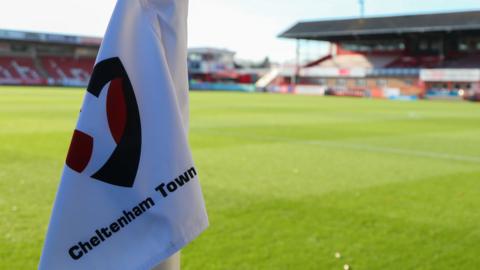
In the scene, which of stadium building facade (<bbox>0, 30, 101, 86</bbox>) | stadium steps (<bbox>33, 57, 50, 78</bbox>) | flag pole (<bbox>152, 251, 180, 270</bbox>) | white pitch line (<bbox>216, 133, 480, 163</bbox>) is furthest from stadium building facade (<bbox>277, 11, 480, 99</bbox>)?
flag pole (<bbox>152, 251, 180, 270</bbox>)

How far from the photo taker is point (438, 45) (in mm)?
55031

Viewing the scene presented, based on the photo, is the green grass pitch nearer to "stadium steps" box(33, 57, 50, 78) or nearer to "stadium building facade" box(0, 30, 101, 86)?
"stadium building facade" box(0, 30, 101, 86)

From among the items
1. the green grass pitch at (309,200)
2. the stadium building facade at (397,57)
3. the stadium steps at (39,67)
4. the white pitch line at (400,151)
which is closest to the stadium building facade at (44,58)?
the stadium steps at (39,67)

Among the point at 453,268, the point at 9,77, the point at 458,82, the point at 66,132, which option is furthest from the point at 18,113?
the point at 9,77

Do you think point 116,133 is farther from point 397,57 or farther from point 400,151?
point 397,57

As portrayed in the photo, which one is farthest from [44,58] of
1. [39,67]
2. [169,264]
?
[169,264]

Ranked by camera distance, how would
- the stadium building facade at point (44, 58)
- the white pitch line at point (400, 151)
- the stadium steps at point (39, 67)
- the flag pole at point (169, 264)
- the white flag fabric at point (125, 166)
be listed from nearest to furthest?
the white flag fabric at point (125, 166) < the flag pole at point (169, 264) < the white pitch line at point (400, 151) < the stadium building facade at point (44, 58) < the stadium steps at point (39, 67)

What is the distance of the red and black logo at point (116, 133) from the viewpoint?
1.55 metres

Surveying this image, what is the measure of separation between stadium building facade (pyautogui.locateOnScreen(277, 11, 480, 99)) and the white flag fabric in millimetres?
43275

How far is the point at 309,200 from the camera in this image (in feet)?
Result: 21.4

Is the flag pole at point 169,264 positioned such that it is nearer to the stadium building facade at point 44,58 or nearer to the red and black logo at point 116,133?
the red and black logo at point 116,133

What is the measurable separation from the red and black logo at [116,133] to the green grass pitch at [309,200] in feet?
8.98

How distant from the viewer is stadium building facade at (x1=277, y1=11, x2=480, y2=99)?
46875 mm

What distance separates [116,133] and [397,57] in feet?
193
